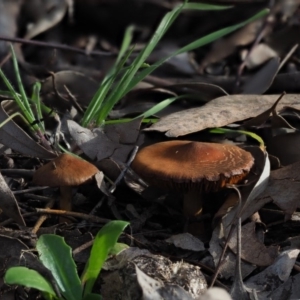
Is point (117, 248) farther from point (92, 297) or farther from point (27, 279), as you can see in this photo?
point (27, 279)

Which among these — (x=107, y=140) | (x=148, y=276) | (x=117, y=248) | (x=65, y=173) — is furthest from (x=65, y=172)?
(x=148, y=276)

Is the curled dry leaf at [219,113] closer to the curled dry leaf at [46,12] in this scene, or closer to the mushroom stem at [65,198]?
the mushroom stem at [65,198]

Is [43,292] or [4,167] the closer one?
[43,292]

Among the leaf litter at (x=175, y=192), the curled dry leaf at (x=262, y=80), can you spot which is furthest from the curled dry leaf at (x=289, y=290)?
the curled dry leaf at (x=262, y=80)

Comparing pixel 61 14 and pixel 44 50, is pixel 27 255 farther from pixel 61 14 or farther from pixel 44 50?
pixel 61 14

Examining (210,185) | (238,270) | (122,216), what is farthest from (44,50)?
(238,270)

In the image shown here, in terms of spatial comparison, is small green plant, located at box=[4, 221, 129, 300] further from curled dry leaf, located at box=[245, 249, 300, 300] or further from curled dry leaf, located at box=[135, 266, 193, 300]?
curled dry leaf, located at box=[245, 249, 300, 300]
